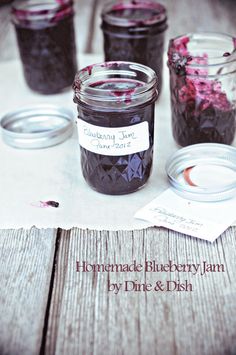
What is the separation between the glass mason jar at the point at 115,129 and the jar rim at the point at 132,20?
11.0 inches

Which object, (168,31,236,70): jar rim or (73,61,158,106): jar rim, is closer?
(73,61,158,106): jar rim

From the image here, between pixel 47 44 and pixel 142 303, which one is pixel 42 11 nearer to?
pixel 47 44

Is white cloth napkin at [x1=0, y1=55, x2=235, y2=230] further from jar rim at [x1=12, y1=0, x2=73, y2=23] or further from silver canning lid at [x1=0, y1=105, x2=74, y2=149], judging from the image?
jar rim at [x1=12, y1=0, x2=73, y2=23]

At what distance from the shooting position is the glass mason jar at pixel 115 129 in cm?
91

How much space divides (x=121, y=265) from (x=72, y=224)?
13cm

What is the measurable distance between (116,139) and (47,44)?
0.50m

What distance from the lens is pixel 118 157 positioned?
3.03ft

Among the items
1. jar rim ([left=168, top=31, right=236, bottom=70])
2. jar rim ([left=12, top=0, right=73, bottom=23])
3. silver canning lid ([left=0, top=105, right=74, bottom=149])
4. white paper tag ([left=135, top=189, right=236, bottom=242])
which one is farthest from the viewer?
jar rim ([left=12, top=0, right=73, bottom=23])

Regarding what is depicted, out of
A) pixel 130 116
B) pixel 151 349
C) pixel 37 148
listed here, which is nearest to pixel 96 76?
pixel 130 116

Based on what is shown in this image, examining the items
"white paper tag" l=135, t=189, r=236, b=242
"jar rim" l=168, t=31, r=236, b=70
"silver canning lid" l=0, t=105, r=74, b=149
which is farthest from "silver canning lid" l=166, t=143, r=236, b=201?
"silver canning lid" l=0, t=105, r=74, b=149

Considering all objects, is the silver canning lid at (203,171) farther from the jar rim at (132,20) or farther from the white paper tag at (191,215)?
the jar rim at (132,20)

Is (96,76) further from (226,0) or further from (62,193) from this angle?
(226,0)

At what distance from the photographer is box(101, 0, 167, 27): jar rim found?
1.23 meters

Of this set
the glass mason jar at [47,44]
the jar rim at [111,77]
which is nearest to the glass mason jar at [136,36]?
the glass mason jar at [47,44]
